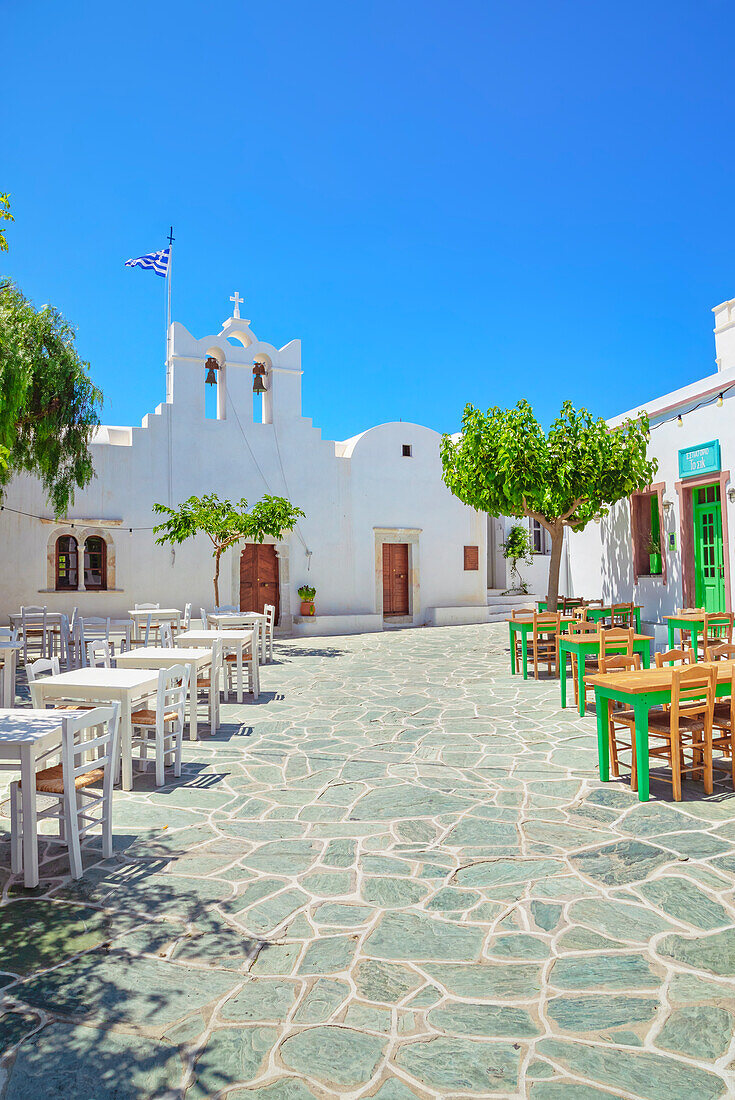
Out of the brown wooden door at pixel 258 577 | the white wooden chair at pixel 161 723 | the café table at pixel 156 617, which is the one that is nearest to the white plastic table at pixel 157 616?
the café table at pixel 156 617

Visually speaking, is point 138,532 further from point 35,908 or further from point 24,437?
point 35,908

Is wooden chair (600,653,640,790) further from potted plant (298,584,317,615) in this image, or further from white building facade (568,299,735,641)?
potted plant (298,584,317,615)

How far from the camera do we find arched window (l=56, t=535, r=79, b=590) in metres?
15.7

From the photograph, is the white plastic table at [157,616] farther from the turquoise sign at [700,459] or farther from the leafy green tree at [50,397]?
the turquoise sign at [700,459]

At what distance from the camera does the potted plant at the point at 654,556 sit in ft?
41.4

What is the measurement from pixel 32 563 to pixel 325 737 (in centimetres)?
1121

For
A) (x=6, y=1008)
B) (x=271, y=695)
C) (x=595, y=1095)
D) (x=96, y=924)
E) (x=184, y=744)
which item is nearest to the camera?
(x=595, y=1095)

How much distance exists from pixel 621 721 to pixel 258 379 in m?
14.6

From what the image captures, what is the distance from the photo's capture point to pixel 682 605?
1171cm

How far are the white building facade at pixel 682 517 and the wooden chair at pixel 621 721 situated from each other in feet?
17.8

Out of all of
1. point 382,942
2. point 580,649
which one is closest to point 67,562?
point 580,649

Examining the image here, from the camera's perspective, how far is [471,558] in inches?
812

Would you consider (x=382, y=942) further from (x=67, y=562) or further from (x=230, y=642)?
(x=67, y=562)

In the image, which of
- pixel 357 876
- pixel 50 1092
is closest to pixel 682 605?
pixel 357 876
